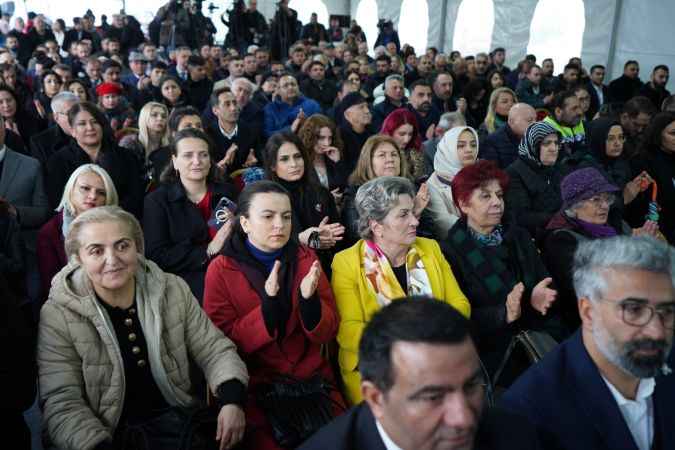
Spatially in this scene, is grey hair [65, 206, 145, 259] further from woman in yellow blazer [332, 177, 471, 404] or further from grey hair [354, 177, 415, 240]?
grey hair [354, 177, 415, 240]

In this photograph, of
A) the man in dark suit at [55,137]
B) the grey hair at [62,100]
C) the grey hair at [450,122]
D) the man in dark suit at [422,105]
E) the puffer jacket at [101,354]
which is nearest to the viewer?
the puffer jacket at [101,354]

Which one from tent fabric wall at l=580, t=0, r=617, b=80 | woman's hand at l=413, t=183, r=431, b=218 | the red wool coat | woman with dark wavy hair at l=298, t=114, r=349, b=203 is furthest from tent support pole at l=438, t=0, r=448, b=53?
A: the red wool coat

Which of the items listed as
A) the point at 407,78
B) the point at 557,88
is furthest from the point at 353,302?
the point at 407,78

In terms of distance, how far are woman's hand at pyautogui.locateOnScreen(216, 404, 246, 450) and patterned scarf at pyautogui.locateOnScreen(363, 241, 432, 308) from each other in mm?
849

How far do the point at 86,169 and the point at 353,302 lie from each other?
1.61m

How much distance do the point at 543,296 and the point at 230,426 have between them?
4.87ft

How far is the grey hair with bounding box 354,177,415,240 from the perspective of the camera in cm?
284

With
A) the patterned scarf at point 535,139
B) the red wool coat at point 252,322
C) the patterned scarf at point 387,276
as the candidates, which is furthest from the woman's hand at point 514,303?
the patterned scarf at point 535,139

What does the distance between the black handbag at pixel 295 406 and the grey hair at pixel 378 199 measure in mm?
796

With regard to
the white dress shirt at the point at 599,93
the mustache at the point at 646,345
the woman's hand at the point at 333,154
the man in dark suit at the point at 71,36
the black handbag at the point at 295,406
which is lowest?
the black handbag at the point at 295,406

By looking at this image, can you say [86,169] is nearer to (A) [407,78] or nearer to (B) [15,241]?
(B) [15,241]

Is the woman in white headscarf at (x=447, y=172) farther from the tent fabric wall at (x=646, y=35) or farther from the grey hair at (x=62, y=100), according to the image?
the tent fabric wall at (x=646, y=35)

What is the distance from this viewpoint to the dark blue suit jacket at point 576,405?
167 centimetres

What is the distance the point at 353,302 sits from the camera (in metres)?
2.71
